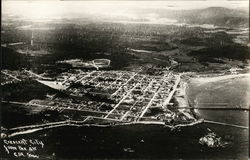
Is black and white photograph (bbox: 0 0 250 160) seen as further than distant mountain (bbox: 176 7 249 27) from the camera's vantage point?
No

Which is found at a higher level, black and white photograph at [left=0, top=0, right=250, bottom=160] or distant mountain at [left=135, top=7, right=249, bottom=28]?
distant mountain at [left=135, top=7, right=249, bottom=28]

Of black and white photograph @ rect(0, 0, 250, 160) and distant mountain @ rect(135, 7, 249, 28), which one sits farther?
distant mountain @ rect(135, 7, 249, 28)

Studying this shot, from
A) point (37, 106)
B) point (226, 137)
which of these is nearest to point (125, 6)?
point (37, 106)

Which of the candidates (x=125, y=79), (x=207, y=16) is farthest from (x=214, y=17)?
(x=125, y=79)

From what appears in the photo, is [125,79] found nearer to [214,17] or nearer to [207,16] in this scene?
[207,16]

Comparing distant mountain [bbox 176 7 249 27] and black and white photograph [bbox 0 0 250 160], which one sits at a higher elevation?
distant mountain [bbox 176 7 249 27]

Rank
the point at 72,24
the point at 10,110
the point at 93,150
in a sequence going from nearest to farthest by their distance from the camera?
the point at 93,150
the point at 10,110
the point at 72,24

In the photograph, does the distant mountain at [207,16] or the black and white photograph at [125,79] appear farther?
the distant mountain at [207,16]

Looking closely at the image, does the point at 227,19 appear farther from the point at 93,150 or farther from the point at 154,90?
the point at 93,150
